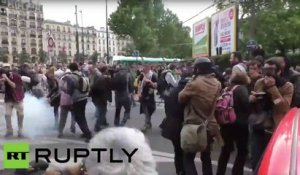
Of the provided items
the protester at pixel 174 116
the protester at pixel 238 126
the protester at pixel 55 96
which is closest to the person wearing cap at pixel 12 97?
the protester at pixel 55 96

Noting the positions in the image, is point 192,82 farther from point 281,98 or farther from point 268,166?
point 268,166

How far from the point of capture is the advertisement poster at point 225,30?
15.8 meters

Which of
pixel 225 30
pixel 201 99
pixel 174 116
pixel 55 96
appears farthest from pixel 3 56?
pixel 201 99

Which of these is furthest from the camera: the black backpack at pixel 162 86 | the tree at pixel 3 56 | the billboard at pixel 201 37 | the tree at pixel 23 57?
the tree at pixel 23 57

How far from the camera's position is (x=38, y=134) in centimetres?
1038

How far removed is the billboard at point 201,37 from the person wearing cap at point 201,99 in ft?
53.2

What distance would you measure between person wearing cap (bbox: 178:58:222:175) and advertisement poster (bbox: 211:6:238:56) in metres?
10.5

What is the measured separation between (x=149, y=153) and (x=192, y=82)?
327 cm

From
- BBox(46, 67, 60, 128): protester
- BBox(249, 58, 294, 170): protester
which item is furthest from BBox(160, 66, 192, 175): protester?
BBox(46, 67, 60, 128): protester

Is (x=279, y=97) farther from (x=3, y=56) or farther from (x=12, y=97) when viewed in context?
(x=3, y=56)

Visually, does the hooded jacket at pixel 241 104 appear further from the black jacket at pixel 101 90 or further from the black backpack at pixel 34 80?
the black backpack at pixel 34 80

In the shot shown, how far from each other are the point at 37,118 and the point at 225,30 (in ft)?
24.9

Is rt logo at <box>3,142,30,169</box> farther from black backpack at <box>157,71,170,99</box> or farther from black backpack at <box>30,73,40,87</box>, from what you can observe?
black backpack at <box>30,73,40,87</box>

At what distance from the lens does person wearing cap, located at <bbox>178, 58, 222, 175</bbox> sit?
529cm
